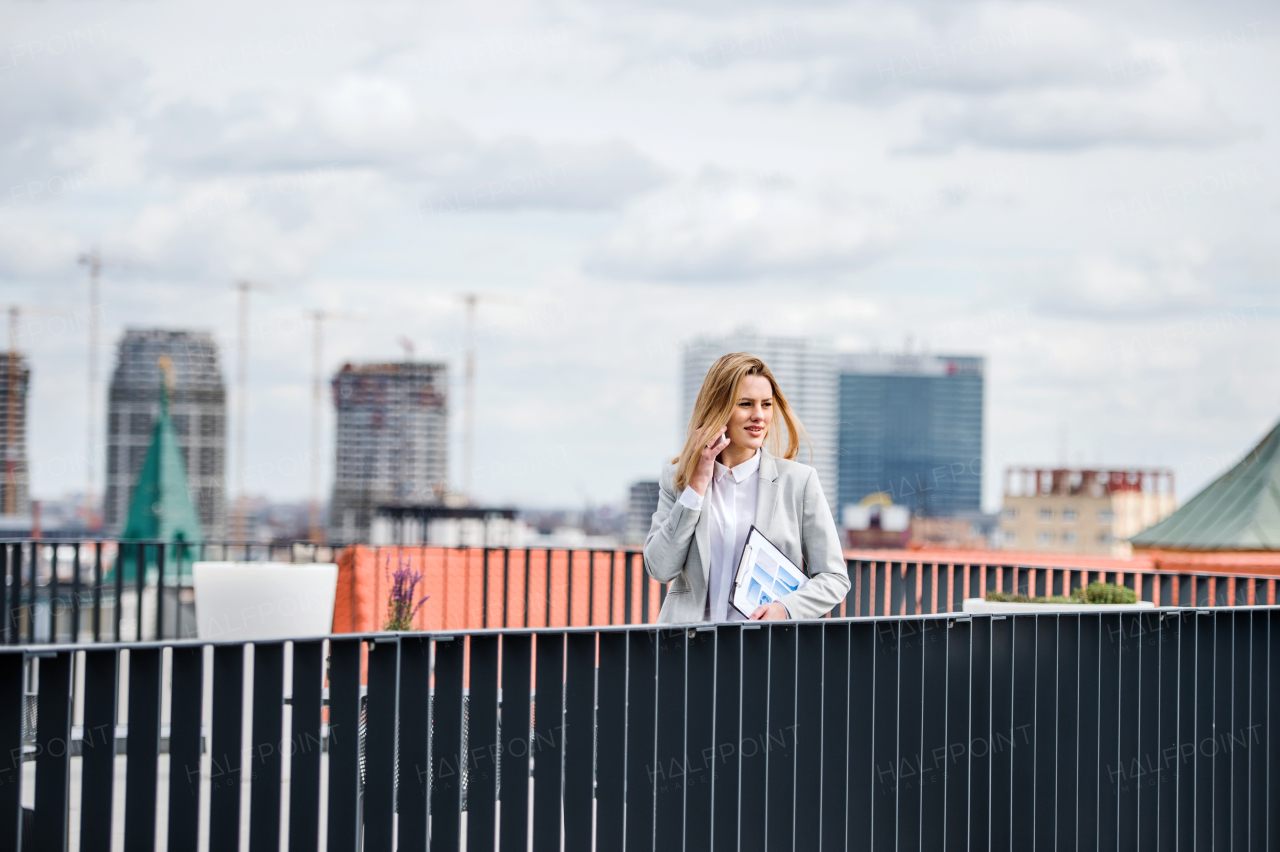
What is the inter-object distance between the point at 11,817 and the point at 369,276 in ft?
573

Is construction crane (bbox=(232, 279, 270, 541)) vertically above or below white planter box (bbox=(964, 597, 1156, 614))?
above

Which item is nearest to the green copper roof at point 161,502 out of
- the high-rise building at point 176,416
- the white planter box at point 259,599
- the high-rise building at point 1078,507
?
the high-rise building at point 176,416

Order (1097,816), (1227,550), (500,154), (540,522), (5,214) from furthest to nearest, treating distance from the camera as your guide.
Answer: (540,522) < (500,154) < (5,214) < (1227,550) < (1097,816)

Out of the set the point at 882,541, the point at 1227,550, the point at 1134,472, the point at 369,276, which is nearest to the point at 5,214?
the point at 369,276

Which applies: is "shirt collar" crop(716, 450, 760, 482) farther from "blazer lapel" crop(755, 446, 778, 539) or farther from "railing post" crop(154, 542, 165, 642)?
"railing post" crop(154, 542, 165, 642)

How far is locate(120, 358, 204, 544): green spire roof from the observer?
429 ft

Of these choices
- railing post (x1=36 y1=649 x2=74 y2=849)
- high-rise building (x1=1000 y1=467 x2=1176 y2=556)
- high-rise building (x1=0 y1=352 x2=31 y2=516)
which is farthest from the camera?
high-rise building (x1=0 y1=352 x2=31 y2=516)

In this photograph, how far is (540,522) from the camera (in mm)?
185750

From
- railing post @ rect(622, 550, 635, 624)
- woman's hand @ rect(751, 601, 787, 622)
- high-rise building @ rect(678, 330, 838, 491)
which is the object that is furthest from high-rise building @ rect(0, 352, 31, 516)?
woman's hand @ rect(751, 601, 787, 622)

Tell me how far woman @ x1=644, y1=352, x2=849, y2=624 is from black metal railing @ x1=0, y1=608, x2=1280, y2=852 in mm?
433

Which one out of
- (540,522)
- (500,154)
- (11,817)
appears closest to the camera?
(11,817)

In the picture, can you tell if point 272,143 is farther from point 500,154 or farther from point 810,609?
point 810,609

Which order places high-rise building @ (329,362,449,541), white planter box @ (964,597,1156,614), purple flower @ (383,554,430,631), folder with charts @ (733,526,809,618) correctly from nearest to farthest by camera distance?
folder with charts @ (733,526,809,618), white planter box @ (964,597,1156,614), purple flower @ (383,554,430,631), high-rise building @ (329,362,449,541)

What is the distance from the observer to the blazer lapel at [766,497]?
459 centimetres
